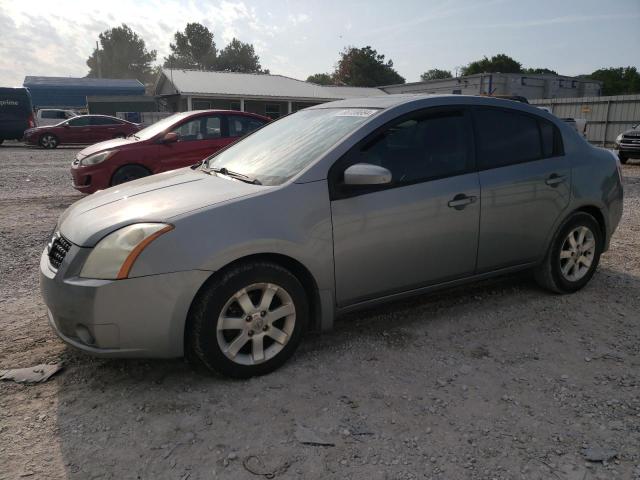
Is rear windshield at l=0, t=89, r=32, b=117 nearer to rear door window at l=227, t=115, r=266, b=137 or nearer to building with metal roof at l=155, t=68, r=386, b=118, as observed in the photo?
building with metal roof at l=155, t=68, r=386, b=118

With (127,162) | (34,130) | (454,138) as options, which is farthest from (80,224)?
(34,130)

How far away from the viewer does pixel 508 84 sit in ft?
106

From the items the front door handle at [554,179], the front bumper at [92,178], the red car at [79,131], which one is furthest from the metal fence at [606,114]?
the front door handle at [554,179]

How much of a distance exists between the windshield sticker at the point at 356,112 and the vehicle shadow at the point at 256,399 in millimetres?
1511

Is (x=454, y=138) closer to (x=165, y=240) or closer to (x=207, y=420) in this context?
(x=165, y=240)

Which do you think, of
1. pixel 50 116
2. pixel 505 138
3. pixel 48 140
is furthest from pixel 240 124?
pixel 50 116

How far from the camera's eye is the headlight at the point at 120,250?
8.84 ft

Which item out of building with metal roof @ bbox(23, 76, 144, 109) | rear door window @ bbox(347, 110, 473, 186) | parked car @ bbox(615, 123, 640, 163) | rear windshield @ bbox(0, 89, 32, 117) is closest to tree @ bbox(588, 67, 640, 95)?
parked car @ bbox(615, 123, 640, 163)

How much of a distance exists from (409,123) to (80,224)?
7.24 feet

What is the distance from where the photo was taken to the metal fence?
2223 centimetres

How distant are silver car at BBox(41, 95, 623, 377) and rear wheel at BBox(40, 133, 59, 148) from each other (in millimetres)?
21439

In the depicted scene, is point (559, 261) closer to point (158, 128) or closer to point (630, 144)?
point (158, 128)

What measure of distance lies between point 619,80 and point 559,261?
65.7 m

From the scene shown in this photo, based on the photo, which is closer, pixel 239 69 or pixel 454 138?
pixel 454 138
